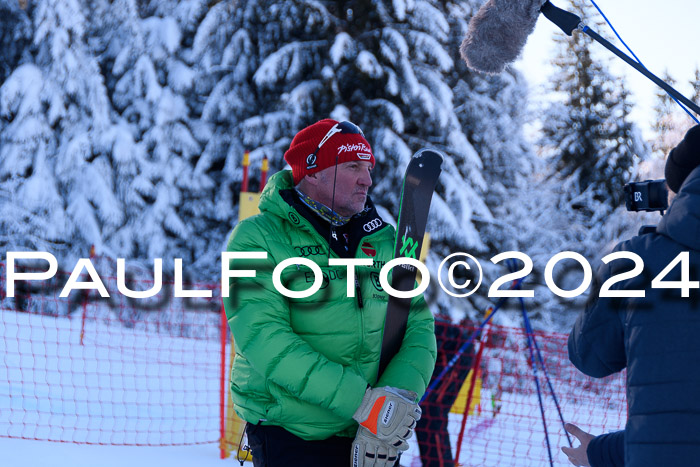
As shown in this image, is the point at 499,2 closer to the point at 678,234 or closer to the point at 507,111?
the point at 678,234

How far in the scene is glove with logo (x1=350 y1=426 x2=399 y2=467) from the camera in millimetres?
1831

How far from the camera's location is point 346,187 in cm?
214

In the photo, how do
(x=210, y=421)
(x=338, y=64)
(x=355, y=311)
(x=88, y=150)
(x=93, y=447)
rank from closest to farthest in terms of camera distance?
(x=355, y=311) < (x=93, y=447) < (x=210, y=421) < (x=338, y=64) < (x=88, y=150)

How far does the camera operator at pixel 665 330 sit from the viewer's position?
133cm

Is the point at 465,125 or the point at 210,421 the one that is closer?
the point at 210,421

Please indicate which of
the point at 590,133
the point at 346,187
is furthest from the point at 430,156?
the point at 590,133

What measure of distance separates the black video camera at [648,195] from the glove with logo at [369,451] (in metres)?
0.92

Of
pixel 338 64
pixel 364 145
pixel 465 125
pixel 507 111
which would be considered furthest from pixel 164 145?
pixel 364 145

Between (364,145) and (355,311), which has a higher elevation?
(364,145)

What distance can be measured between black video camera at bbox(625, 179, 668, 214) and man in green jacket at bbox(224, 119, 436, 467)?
78 centimetres

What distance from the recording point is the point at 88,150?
13.8m

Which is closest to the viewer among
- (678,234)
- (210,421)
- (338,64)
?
(678,234)

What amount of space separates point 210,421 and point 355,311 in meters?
4.85

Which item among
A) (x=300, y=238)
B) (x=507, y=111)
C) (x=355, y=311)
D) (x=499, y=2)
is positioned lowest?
A: (x=355, y=311)
